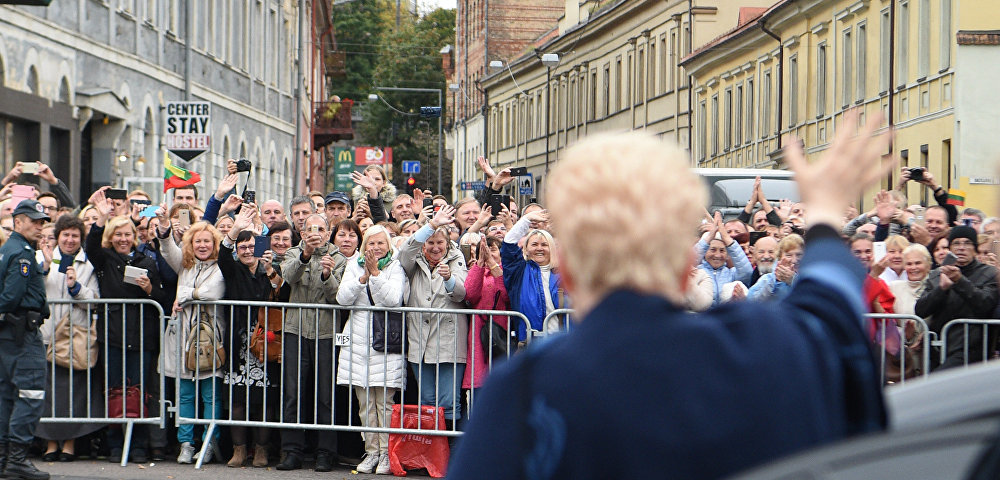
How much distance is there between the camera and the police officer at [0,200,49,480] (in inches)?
384

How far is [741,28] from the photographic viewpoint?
160ft

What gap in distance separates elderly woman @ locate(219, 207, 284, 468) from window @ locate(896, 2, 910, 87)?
27.4 metres

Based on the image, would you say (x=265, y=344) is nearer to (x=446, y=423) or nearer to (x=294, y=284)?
(x=294, y=284)

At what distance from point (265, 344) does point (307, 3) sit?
161 feet

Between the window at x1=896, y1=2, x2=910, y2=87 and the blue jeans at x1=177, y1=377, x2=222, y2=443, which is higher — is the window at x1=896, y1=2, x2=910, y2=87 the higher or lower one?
the higher one

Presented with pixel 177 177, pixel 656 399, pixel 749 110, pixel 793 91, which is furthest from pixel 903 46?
pixel 656 399

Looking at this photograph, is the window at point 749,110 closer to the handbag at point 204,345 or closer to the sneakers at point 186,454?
the handbag at point 204,345

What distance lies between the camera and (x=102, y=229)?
1104 centimetres

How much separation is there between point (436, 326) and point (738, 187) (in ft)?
36.3

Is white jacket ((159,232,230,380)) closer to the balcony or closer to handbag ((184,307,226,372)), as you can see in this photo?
handbag ((184,307,226,372))

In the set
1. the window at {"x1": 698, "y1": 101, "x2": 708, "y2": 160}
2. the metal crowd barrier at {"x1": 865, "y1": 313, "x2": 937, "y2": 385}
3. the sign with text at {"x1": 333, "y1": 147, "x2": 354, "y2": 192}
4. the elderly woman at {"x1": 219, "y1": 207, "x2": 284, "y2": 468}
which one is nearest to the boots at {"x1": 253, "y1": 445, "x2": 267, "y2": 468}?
the elderly woman at {"x1": 219, "y1": 207, "x2": 284, "y2": 468}

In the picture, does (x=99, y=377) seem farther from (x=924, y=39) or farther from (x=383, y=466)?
(x=924, y=39)

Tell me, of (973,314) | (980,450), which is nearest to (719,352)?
(980,450)

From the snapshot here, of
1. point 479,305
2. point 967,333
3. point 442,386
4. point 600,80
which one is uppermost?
point 600,80
